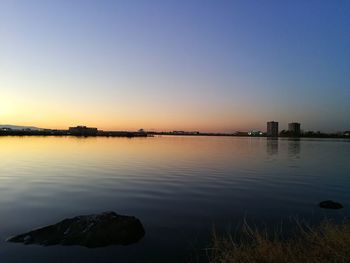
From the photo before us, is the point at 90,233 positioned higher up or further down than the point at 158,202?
higher up

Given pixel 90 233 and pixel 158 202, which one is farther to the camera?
pixel 158 202

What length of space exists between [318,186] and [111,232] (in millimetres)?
23884

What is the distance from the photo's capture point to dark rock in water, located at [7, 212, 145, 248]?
13961 millimetres

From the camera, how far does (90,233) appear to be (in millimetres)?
14203

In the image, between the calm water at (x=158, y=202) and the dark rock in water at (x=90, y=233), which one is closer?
the calm water at (x=158, y=202)

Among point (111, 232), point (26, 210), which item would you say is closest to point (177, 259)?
point (111, 232)

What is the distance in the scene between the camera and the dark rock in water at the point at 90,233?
14.0 metres

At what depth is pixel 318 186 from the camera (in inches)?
1226

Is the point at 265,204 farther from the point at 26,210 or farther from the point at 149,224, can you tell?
the point at 26,210

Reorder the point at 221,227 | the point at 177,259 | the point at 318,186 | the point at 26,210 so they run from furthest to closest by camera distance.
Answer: the point at 318,186 < the point at 26,210 < the point at 221,227 < the point at 177,259

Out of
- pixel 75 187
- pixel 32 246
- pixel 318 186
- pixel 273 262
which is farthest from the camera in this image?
pixel 318 186

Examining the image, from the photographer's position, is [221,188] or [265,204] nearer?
[265,204]

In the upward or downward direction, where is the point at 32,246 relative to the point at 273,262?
downward

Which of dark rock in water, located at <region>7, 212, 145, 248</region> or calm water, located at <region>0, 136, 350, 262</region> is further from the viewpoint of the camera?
dark rock in water, located at <region>7, 212, 145, 248</region>
